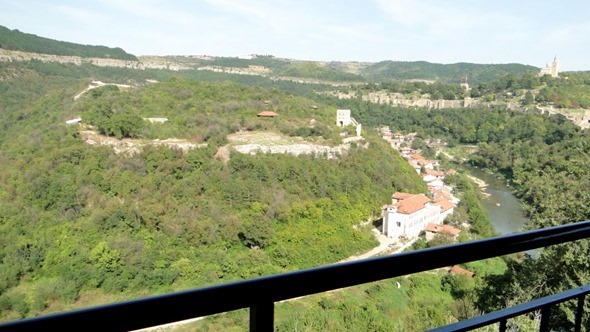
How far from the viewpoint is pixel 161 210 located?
1234 cm

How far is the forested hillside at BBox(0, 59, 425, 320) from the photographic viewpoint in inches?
414

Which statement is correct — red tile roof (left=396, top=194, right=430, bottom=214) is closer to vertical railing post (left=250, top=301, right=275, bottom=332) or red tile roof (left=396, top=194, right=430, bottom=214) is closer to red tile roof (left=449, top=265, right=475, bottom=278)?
red tile roof (left=449, top=265, right=475, bottom=278)

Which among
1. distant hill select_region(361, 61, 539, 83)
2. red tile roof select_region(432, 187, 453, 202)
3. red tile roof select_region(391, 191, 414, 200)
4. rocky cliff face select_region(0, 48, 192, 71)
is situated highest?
distant hill select_region(361, 61, 539, 83)

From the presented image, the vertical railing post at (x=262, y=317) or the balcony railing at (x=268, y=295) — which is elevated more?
the balcony railing at (x=268, y=295)

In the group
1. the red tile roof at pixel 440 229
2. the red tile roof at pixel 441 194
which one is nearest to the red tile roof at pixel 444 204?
the red tile roof at pixel 441 194

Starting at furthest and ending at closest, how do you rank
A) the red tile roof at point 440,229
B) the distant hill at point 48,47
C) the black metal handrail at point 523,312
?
the distant hill at point 48,47
the red tile roof at point 440,229
the black metal handrail at point 523,312

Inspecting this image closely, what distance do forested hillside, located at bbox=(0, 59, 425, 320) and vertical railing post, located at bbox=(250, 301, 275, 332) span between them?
10.4 metres

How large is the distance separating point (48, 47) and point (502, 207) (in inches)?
1361

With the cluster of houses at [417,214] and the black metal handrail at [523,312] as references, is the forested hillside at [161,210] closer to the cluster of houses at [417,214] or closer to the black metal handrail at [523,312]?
the cluster of houses at [417,214]

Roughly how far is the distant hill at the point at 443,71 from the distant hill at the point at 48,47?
131ft

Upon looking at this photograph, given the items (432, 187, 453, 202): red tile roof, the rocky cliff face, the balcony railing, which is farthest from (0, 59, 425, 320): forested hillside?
the rocky cliff face

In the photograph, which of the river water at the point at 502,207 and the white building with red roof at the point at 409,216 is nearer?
the white building with red roof at the point at 409,216

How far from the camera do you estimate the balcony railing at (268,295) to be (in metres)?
0.40

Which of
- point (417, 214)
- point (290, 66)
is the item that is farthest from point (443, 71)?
point (417, 214)
